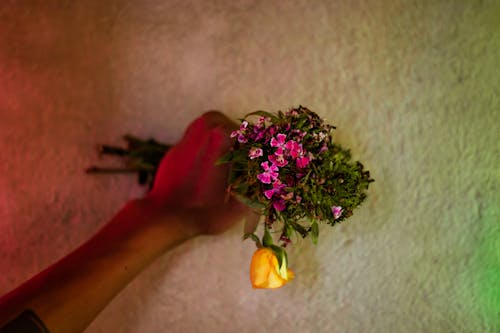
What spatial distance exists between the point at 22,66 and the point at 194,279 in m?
0.80

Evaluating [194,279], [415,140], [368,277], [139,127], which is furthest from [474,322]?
[139,127]

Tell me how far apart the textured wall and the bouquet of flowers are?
0.53m

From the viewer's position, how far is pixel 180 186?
1073mm

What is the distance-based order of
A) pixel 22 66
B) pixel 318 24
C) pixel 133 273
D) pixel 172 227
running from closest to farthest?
pixel 133 273 → pixel 172 227 → pixel 22 66 → pixel 318 24

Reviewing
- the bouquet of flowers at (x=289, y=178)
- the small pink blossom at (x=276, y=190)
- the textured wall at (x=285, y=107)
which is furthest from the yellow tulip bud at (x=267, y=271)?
the textured wall at (x=285, y=107)

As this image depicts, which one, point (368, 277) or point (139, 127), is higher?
point (139, 127)

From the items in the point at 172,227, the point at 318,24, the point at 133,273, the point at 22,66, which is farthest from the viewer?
the point at 318,24

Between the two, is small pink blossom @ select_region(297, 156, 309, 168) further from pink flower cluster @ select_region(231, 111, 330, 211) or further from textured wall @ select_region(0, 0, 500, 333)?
textured wall @ select_region(0, 0, 500, 333)

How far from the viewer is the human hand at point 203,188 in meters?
1.05

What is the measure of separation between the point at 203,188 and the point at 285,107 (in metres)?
0.47

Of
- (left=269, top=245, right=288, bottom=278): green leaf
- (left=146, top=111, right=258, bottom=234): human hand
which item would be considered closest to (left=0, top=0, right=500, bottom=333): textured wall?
(left=146, top=111, right=258, bottom=234): human hand

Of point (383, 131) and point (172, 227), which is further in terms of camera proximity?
point (383, 131)

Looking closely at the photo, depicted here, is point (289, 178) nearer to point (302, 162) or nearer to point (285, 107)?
point (302, 162)

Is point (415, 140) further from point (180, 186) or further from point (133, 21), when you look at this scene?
point (133, 21)
